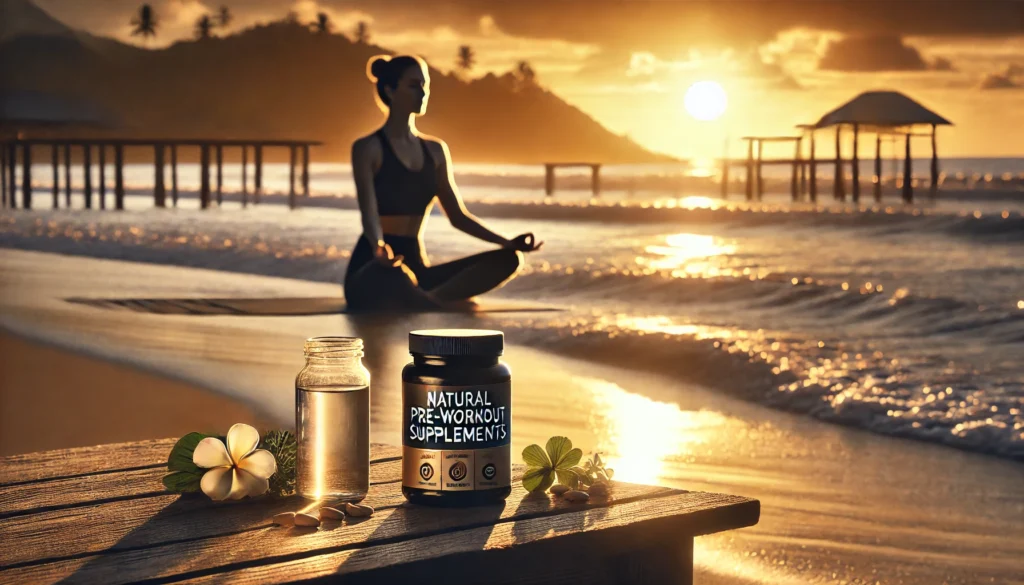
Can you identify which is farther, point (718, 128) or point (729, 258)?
point (718, 128)

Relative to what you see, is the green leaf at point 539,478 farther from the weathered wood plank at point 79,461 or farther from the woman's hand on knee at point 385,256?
the woman's hand on knee at point 385,256

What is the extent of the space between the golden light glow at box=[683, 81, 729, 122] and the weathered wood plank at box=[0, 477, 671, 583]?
32.8m

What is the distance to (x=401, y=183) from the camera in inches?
265

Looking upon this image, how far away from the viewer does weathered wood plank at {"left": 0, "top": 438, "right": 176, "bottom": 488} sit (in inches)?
65.8

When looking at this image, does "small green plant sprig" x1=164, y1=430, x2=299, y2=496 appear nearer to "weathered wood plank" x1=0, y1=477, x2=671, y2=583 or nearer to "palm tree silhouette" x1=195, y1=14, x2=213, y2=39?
"weathered wood plank" x1=0, y1=477, x2=671, y2=583

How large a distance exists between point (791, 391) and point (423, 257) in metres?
2.41

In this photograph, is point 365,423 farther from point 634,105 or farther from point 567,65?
point 567,65

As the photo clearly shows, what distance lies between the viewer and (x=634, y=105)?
38062 mm

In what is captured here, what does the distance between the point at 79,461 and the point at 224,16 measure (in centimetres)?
8778

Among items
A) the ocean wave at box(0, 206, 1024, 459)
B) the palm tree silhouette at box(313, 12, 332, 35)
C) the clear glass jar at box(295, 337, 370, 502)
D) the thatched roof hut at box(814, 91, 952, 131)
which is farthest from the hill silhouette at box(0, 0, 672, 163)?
the clear glass jar at box(295, 337, 370, 502)

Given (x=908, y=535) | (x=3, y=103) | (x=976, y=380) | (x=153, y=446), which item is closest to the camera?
(x=153, y=446)

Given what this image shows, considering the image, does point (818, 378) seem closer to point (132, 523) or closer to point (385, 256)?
point (385, 256)

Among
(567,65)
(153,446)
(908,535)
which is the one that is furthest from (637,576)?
(567,65)

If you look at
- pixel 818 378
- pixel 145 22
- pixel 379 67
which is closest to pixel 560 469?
pixel 818 378
